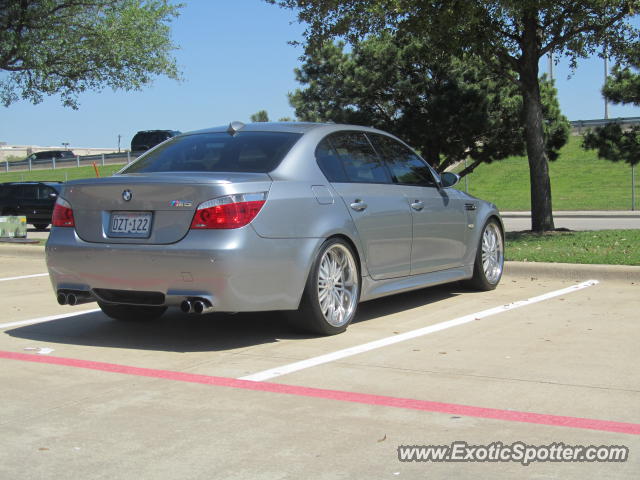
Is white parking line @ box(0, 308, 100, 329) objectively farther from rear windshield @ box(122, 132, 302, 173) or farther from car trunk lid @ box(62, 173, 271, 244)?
rear windshield @ box(122, 132, 302, 173)

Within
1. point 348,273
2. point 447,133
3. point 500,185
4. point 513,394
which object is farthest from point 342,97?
point 513,394

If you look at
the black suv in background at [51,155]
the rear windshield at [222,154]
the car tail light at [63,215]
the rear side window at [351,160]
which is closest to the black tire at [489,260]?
the rear side window at [351,160]

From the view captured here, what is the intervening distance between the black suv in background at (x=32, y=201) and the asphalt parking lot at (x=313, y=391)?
1904 centimetres

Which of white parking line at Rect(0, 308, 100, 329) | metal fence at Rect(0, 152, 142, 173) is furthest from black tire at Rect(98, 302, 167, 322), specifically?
metal fence at Rect(0, 152, 142, 173)

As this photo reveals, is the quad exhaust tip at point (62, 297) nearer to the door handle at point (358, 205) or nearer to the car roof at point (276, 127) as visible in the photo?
the car roof at point (276, 127)

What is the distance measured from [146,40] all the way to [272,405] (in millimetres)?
23519

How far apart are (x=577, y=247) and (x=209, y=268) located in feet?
25.0

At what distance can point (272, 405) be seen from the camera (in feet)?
15.2

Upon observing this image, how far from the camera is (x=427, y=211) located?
786 centimetres

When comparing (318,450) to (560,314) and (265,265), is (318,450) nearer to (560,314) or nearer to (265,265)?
(265,265)

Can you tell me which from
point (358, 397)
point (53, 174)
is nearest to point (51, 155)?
point (53, 174)

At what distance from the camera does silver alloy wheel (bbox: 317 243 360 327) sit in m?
6.47

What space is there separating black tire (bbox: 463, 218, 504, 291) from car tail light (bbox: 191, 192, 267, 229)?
356 cm

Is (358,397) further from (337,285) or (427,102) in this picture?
(427,102)
